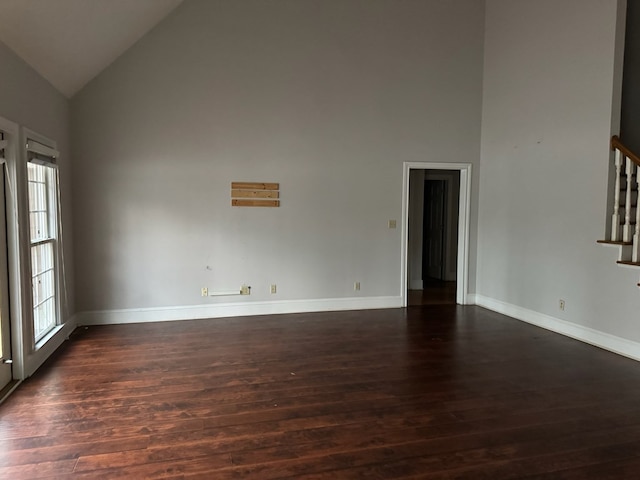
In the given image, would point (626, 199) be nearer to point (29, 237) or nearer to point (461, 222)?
point (461, 222)

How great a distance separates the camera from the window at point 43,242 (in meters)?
3.91

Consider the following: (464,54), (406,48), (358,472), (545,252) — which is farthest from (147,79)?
(545,252)

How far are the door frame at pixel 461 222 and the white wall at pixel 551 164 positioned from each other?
0.21 meters

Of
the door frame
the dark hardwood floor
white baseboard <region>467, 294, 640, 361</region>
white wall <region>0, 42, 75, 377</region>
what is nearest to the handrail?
white baseboard <region>467, 294, 640, 361</region>

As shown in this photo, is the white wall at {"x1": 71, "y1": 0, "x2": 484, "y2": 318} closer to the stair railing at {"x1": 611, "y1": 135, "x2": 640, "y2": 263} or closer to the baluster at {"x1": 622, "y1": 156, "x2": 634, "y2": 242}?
the stair railing at {"x1": 611, "y1": 135, "x2": 640, "y2": 263}

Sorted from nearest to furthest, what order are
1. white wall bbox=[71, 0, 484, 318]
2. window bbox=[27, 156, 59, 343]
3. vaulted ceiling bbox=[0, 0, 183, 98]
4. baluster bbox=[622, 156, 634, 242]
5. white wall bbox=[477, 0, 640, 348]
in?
vaulted ceiling bbox=[0, 0, 183, 98] → window bbox=[27, 156, 59, 343] → baluster bbox=[622, 156, 634, 242] → white wall bbox=[477, 0, 640, 348] → white wall bbox=[71, 0, 484, 318]

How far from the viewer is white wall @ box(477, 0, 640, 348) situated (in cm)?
425

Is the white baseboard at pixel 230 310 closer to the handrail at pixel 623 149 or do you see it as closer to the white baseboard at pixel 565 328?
the white baseboard at pixel 565 328

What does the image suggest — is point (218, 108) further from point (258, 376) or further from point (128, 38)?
point (258, 376)

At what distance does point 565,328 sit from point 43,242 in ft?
17.9

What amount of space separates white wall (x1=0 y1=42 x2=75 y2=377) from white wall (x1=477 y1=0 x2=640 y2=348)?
5.22 m

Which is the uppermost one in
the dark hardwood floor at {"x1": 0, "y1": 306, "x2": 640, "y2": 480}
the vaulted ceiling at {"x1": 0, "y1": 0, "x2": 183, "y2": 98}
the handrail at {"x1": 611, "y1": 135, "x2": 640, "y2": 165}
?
the vaulted ceiling at {"x1": 0, "y1": 0, "x2": 183, "y2": 98}

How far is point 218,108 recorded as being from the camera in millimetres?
5207

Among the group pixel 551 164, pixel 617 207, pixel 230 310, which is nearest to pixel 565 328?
pixel 617 207
